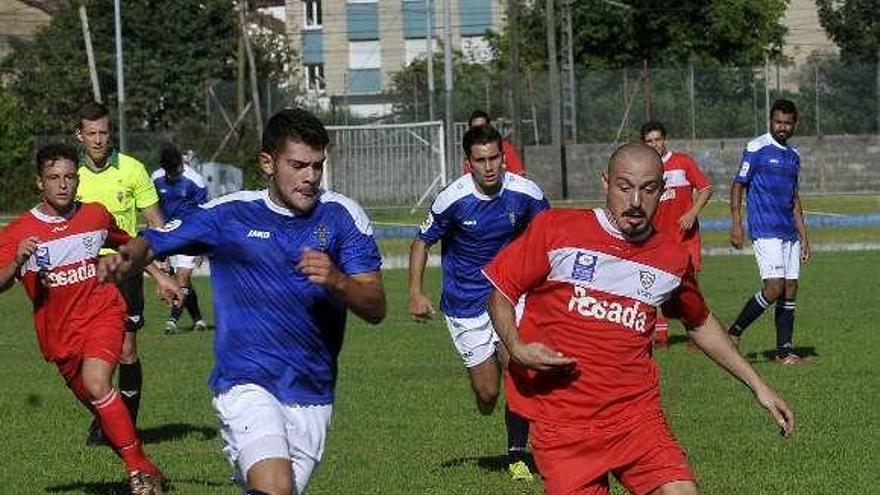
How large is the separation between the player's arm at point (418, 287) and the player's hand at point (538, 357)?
409 centimetres

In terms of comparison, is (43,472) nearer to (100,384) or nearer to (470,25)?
(100,384)

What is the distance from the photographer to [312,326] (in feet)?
24.1

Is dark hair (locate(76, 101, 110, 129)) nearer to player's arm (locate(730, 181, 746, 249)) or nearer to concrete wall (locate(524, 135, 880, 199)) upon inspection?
player's arm (locate(730, 181, 746, 249))

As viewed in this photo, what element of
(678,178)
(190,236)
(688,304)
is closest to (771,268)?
(678,178)

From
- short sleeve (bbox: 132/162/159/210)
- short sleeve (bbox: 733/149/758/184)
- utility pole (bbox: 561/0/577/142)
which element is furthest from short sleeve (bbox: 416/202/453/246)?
utility pole (bbox: 561/0/577/142)

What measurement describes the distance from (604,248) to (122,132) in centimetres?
4977

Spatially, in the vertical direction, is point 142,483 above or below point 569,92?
below

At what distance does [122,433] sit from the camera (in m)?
10.4

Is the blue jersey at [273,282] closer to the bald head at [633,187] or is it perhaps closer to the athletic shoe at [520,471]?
the bald head at [633,187]

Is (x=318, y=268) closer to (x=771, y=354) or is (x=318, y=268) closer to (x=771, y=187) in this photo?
(x=771, y=187)

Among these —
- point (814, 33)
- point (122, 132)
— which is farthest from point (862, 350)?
point (814, 33)

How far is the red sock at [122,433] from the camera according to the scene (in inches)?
407

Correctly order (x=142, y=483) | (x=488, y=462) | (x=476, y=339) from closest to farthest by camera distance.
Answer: (x=142, y=483) < (x=488, y=462) < (x=476, y=339)

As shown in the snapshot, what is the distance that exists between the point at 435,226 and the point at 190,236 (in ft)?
15.1
